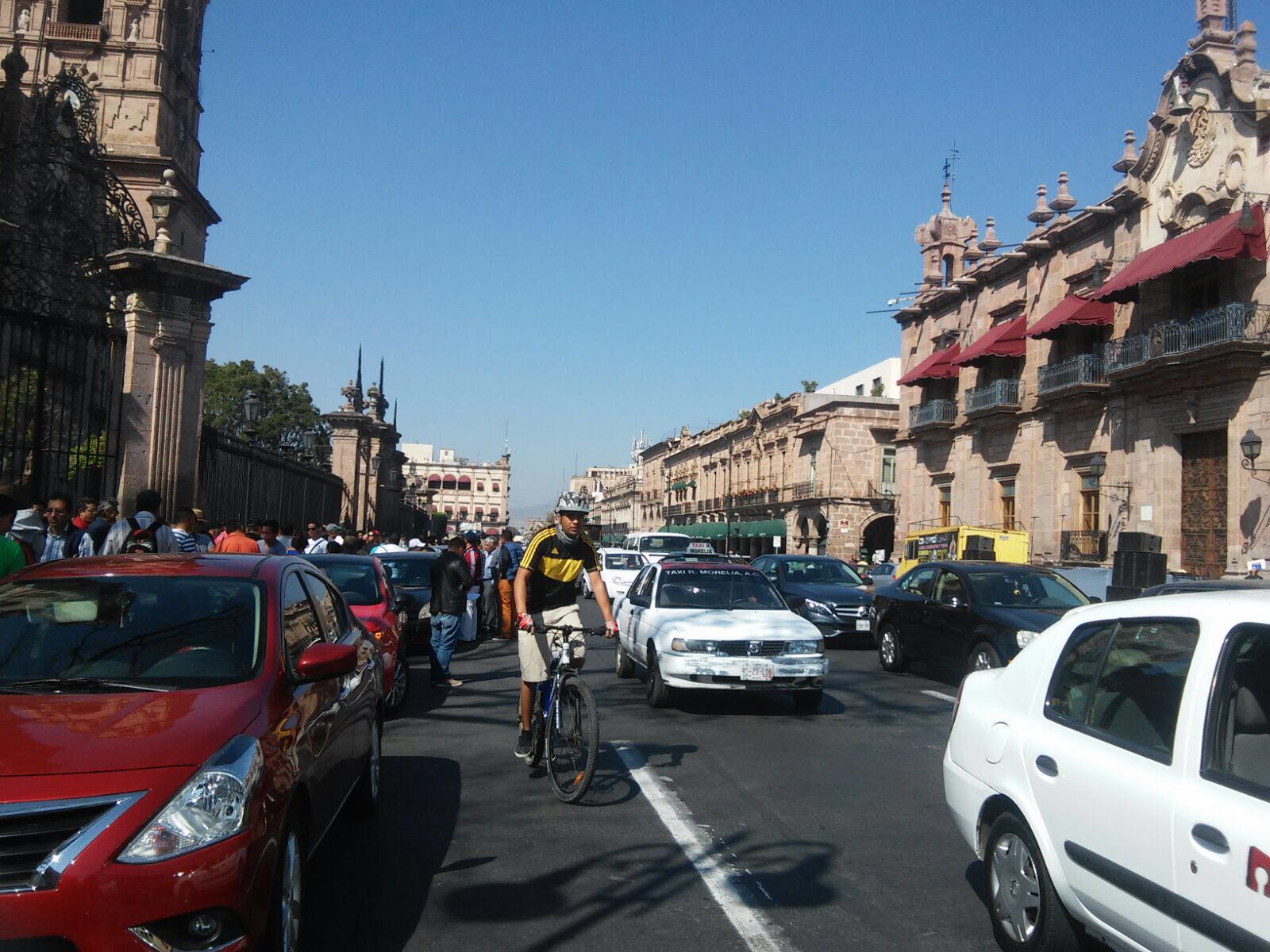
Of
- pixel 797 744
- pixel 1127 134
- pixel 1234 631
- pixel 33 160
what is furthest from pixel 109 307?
pixel 1127 134

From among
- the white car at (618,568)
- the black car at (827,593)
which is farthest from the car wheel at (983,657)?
the white car at (618,568)

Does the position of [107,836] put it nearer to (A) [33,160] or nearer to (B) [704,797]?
(B) [704,797]

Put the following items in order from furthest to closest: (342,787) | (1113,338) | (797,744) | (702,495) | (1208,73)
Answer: (702,495), (1113,338), (1208,73), (797,744), (342,787)

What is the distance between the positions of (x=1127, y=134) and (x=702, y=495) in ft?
170

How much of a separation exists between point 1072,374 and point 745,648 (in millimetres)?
21991

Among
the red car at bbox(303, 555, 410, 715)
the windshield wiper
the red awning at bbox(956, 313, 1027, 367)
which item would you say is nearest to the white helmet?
the red car at bbox(303, 555, 410, 715)

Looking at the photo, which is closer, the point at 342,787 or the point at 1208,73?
the point at 342,787

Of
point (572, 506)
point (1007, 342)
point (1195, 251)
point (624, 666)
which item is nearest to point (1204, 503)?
point (1195, 251)

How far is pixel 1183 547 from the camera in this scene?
2438 centimetres

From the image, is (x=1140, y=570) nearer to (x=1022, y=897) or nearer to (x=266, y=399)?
(x=1022, y=897)

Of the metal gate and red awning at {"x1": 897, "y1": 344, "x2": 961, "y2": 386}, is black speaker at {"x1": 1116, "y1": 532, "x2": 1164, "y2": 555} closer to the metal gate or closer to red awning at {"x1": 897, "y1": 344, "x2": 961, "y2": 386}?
red awning at {"x1": 897, "y1": 344, "x2": 961, "y2": 386}

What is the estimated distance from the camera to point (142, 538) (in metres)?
9.30

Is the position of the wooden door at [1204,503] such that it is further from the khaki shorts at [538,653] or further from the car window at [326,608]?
the car window at [326,608]

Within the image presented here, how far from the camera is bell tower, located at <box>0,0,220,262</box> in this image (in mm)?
25047
